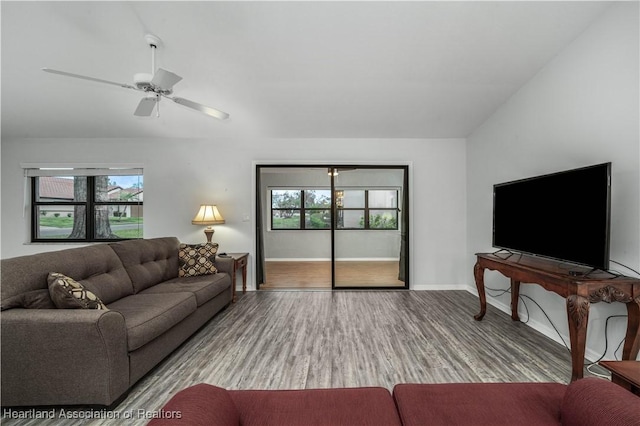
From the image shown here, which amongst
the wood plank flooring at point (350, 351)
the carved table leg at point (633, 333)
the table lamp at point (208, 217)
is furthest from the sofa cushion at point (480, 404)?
the table lamp at point (208, 217)

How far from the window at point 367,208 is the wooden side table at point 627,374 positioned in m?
3.31

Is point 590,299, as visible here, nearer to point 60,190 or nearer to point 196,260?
point 196,260

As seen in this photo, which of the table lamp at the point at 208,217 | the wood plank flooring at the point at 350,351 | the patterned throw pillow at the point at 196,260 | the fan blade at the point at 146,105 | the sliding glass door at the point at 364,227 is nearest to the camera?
the wood plank flooring at the point at 350,351

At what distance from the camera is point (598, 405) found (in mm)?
904

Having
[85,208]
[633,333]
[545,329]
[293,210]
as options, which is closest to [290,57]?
[633,333]

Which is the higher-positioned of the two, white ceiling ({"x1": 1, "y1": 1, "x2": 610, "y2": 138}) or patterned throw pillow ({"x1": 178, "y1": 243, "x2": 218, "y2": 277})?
white ceiling ({"x1": 1, "y1": 1, "x2": 610, "y2": 138})

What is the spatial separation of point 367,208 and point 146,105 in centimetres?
330

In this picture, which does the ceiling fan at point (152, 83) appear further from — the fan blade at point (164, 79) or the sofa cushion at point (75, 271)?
the sofa cushion at point (75, 271)

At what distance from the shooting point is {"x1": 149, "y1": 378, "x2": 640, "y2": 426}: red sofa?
0.88 meters

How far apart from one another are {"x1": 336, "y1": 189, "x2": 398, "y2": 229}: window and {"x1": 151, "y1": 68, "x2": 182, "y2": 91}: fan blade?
2833 millimetres

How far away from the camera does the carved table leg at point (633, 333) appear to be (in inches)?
72.4

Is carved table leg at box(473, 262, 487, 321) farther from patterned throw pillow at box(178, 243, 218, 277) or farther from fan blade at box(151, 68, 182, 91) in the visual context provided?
fan blade at box(151, 68, 182, 91)

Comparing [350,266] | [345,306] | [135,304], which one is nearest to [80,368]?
[135,304]

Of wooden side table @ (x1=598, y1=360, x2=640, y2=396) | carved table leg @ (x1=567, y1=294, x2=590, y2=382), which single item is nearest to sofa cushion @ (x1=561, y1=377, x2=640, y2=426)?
wooden side table @ (x1=598, y1=360, x2=640, y2=396)
